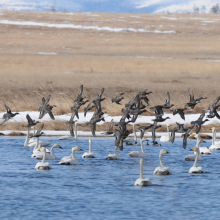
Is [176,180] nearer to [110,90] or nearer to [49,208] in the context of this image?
[49,208]

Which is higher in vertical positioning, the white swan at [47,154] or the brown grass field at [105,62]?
the brown grass field at [105,62]

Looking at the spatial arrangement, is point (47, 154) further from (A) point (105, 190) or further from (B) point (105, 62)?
(B) point (105, 62)

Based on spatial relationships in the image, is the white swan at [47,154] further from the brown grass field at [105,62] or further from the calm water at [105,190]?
the brown grass field at [105,62]

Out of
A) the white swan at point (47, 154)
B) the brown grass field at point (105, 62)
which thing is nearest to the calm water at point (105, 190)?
the white swan at point (47, 154)

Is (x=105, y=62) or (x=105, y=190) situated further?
(x=105, y=62)

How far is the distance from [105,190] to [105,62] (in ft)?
147

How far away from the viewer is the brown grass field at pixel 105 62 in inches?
1516

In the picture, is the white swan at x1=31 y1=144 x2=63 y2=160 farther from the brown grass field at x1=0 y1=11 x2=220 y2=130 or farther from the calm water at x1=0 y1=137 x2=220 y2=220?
the brown grass field at x1=0 y1=11 x2=220 y2=130

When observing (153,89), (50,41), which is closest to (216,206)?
(153,89)

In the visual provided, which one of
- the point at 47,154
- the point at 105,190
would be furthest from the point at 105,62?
the point at 105,190

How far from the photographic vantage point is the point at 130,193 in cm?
1653

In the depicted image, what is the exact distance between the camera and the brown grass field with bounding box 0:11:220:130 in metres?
38.5

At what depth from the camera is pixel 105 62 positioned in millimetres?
61094

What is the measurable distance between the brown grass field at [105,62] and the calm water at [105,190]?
9556 millimetres
